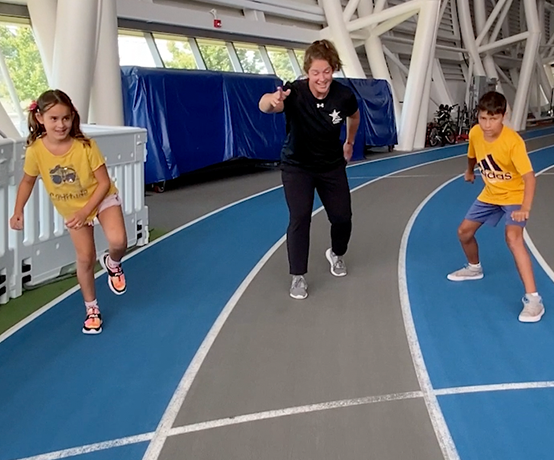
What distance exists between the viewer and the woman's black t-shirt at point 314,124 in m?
5.06

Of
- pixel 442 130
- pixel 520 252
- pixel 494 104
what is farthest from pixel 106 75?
pixel 442 130

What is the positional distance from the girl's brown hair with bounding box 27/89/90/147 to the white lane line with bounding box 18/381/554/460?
2052 millimetres

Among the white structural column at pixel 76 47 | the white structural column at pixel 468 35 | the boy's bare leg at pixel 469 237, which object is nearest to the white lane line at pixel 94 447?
the boy's bare leg at pixel 469 237

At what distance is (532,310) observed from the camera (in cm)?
475

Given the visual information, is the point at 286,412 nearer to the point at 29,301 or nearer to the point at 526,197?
the point at 526,197

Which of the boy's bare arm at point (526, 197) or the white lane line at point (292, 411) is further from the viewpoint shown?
the boy's bare arm at point (526, 197)

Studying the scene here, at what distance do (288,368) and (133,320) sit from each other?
1.41m

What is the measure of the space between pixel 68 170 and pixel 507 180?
3088mm

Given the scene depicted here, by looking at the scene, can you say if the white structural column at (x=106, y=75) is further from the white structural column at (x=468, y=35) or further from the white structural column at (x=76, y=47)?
the white structural column at (x=468, y=35)

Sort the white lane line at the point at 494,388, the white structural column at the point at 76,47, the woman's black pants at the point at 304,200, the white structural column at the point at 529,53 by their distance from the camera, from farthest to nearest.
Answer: the white structural column at the point at 529,53, the white structural column at the point at 76,47, the woman's black pants at the point at 304,200, the white lane line at the point at 494,388

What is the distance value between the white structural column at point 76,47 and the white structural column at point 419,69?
471 inches

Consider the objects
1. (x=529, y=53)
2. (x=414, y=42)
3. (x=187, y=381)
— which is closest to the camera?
(x=187, y=381)

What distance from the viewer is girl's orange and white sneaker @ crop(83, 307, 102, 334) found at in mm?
4562

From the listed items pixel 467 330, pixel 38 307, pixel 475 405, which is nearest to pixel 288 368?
pixel 475 405
